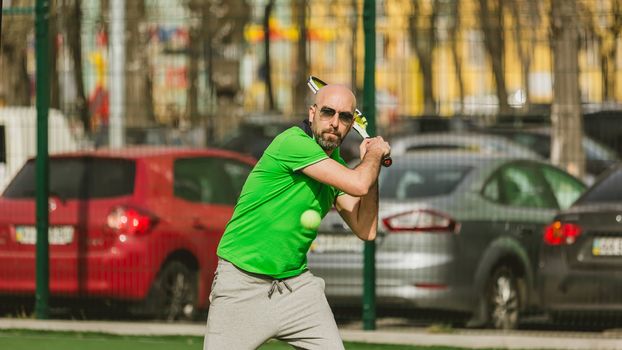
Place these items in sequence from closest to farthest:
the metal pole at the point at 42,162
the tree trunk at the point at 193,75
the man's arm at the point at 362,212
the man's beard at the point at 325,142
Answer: the man's beard at the point at 325,142, the man's arm at the point at 362,212, the metal pole at the point at 42,162, the tree trunk at the point at 193,75

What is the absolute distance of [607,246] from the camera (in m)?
13.2

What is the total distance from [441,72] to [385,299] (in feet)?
5.98

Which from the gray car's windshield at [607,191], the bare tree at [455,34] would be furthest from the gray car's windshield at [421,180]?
the gray car's windshield at [607,191]

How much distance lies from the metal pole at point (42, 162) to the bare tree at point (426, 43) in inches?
119

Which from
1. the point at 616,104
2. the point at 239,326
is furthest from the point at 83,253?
the point at 239,326

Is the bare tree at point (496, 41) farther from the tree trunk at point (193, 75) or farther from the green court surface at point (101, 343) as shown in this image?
the tree trunk at point (193, 75)

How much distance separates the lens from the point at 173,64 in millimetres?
14812

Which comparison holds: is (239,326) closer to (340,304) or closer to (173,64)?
(340,304)

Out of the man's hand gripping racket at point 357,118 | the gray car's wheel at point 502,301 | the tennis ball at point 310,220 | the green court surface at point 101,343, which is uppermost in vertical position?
the man's hand gripping racket at point 357,118

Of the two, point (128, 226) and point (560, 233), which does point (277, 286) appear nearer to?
point (560, 233)

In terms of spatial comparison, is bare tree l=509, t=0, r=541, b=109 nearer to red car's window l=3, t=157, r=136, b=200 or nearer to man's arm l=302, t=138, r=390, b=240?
red car's window l=3, t=157, r=136, b=200

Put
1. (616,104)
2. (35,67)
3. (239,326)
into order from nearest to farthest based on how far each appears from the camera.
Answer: (239,326)
(616,104)
(35,67)

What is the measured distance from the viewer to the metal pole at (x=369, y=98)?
1327 centimetres

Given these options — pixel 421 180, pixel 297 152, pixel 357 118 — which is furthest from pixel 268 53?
pixel 297 152
